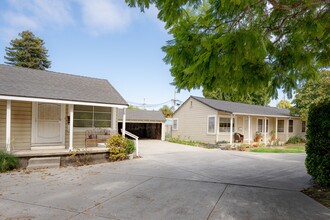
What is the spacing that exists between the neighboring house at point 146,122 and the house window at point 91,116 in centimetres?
924

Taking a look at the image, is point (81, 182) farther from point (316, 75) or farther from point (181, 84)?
point (316, 75)

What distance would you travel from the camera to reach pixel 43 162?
9.23 metres

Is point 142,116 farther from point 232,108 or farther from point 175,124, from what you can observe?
point 232,108

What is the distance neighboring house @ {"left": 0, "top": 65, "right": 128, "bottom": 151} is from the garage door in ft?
41.1

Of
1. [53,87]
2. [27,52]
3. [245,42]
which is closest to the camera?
[245,42]

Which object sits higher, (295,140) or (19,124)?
(19,124)

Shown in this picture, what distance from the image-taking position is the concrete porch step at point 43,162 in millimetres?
8947

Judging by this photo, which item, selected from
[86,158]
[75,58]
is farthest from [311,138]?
[75,58]

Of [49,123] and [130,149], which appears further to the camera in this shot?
[130,149]

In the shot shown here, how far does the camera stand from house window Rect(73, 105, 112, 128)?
39.6 ft

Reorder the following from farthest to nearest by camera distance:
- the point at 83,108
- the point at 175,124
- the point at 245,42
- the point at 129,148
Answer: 1. the point at 175,124
2. the point at 83,108
3. the point at 129,148
4. the point at 245,42

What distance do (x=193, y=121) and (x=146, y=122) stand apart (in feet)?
15.1

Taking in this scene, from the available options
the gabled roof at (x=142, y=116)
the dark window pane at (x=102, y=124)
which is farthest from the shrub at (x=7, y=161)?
the gabled roof at (x=142, y=116)

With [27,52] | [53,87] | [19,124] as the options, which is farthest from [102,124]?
[27,52]
